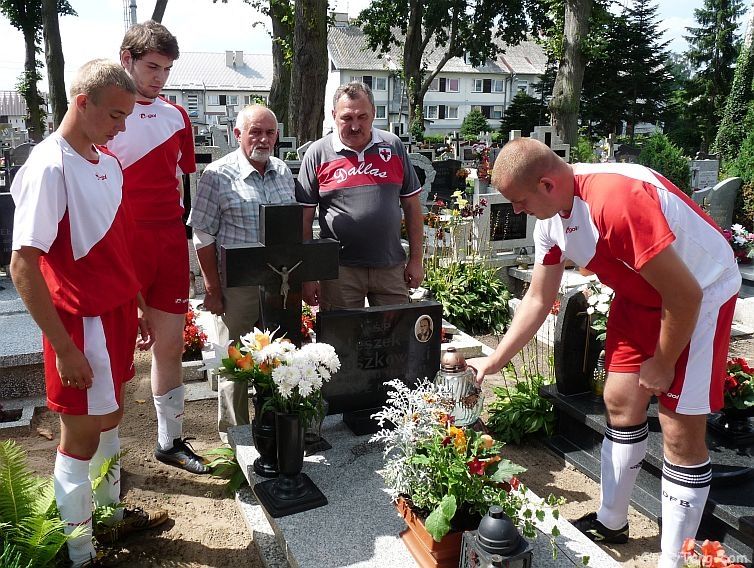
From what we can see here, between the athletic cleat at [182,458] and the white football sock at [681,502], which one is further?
the athletic cleat at [182,458]

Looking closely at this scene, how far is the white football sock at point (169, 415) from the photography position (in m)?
3.65

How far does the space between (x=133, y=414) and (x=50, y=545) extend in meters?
2.15

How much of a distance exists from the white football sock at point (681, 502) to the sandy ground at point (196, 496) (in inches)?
15.4

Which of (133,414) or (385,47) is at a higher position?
(385,47)

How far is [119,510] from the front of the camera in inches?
120

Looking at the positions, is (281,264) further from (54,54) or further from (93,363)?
(54,54)

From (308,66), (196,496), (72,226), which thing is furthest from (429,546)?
(308,66)

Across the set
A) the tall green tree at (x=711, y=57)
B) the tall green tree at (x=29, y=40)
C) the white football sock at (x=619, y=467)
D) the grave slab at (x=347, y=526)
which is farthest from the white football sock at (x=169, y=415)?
the tall green tree at (x=711, y=57)

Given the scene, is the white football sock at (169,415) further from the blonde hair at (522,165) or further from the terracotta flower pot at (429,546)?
the blonde hair at (522,165)

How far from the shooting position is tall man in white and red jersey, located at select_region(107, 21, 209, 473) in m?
3.36

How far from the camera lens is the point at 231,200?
364 centimetres

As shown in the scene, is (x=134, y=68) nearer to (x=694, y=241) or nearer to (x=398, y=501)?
(x=398, y=501)

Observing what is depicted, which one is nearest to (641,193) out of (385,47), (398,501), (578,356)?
(398,501)

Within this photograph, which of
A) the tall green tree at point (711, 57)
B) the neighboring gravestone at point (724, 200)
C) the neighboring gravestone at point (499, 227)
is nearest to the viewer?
the neighboring gravestone at point (499, 227)
